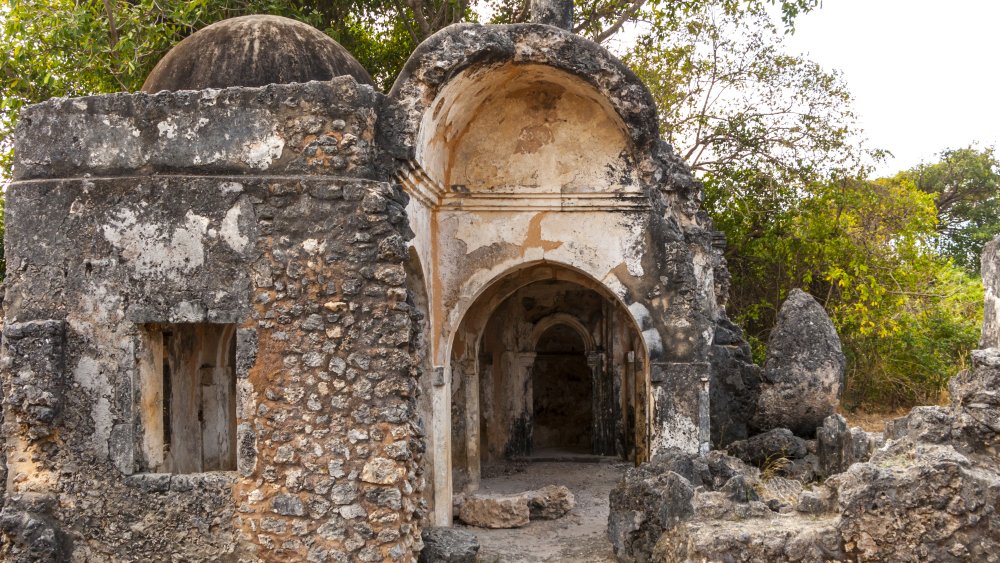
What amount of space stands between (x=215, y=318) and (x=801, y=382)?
7.24m

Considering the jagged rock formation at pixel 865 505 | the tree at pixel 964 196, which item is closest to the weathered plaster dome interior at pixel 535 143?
the jagged rock formation at pixel 865 505

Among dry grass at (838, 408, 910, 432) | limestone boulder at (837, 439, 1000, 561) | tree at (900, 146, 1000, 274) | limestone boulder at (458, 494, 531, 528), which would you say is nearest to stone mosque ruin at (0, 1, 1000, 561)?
limestone boulder at (837, 439, 1000, 561)

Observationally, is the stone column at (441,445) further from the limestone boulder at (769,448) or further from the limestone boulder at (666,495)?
the limestone boulder at (769,448)

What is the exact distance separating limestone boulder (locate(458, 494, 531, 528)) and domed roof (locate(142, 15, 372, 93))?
429cm

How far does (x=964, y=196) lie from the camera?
2175 cm

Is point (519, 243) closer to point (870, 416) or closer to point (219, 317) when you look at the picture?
point (219, 317)

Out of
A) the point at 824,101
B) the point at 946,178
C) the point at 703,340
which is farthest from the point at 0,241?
the point at 946,178

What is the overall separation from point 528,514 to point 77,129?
5.34 m

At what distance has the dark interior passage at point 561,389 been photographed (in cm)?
1542

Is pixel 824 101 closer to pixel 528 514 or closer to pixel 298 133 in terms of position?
pixel 528 514

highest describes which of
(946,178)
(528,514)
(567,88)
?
(946,178)

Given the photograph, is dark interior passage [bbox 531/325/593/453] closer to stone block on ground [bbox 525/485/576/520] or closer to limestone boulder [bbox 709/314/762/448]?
limestone boulder [bbox 709/314/762/448]

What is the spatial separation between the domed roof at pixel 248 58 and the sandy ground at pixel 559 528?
4.32 metres

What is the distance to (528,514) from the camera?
8.84 m
